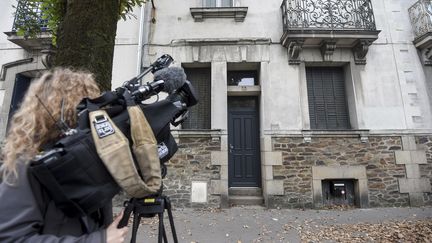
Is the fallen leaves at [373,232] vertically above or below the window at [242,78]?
below

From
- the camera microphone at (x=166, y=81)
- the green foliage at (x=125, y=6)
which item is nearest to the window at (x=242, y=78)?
the green foliage at (x=125, y=6)

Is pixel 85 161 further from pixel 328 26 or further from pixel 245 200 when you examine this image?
pixel 328 26

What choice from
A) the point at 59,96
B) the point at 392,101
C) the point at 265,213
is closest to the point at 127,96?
the point at 59,96

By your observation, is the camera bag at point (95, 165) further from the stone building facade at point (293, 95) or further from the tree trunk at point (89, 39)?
the stone building facade at point (293, 95)

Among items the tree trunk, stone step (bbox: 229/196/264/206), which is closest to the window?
stone step (bbox: 229/196/264/206)

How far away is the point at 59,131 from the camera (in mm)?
1226

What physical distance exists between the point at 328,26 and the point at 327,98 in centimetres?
197

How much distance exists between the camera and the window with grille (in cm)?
759

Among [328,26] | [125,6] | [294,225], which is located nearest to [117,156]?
[125,6]

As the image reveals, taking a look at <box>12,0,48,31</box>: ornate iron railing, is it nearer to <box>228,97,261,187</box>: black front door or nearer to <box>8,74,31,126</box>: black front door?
<box>8,74,31,126</box>: black front door

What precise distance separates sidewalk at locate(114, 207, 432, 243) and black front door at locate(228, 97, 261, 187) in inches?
37.5

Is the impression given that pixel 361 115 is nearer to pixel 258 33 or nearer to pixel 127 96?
pixel 258 33

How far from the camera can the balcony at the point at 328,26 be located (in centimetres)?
728

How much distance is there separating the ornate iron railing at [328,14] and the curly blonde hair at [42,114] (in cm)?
705
